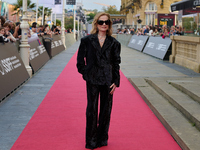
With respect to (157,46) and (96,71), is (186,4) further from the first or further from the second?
(96,71)

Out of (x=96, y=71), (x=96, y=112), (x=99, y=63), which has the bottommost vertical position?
(x=96, y=112)

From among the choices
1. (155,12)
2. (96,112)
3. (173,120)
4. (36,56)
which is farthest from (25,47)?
(155,12)

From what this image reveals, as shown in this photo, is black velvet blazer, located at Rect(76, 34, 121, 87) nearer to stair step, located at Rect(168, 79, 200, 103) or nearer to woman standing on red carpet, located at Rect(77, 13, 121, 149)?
woman standing on red carpet, located at Rect(77, 13, 121, 149)

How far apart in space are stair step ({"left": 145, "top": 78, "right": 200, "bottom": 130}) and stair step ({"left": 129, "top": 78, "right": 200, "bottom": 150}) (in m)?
0.09

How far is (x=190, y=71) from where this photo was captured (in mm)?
14016

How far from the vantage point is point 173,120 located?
248 inches

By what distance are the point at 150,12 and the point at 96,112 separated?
53.6 metres

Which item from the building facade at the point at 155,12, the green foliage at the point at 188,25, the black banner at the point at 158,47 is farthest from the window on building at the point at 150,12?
the green foliage at the point at 188,25

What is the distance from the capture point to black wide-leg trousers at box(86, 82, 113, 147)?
479 centimetres

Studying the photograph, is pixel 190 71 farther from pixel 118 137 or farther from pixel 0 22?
pixel 118 137

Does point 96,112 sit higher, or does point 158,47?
point 158,47

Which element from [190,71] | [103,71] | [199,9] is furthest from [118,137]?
[199,9]

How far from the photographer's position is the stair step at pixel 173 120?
16.8 ft

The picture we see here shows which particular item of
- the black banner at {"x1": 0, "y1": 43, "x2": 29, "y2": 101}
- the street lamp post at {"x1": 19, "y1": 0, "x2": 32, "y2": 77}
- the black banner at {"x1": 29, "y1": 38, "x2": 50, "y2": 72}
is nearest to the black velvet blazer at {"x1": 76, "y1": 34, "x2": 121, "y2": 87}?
the black banner at {"x1": 0, "y1": 43, "x2": 29, "y2": 101}
